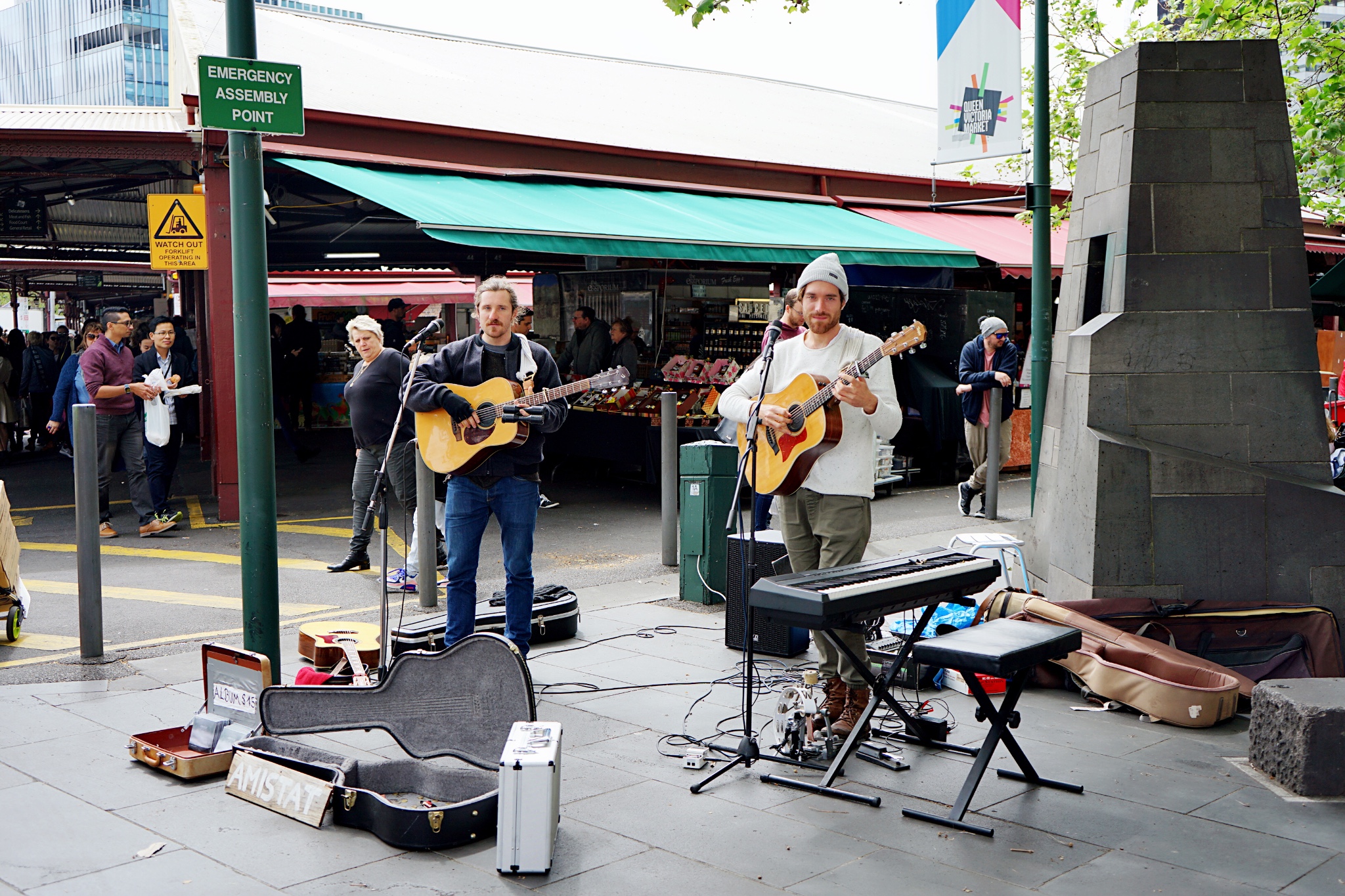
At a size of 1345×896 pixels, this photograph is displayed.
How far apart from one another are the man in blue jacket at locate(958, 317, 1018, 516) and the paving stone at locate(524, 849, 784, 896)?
314 inches

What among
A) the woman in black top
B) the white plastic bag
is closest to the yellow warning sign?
the white plastic bag

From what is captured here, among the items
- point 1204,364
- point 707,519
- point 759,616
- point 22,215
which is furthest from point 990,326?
point 22,215

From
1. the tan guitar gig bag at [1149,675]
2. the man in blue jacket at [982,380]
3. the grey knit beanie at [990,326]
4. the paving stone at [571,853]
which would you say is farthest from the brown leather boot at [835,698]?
the grey knit beanie at [990,326]

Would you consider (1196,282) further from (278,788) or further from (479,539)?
(278,788)

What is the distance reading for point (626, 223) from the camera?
12.1 m

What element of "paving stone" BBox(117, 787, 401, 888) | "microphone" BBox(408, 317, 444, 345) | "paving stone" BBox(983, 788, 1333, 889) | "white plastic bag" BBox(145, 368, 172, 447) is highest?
"microphone" BBox(408, 317, 444, 345)

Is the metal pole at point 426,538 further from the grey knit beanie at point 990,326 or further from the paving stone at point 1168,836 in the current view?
the grey knit beanie at point 990,326

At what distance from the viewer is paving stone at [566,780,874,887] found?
3.86 meters

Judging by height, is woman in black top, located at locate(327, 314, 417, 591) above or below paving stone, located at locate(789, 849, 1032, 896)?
above

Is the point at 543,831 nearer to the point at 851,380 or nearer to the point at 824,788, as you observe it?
the point at 824,788

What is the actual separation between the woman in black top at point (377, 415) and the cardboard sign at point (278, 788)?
146 inches

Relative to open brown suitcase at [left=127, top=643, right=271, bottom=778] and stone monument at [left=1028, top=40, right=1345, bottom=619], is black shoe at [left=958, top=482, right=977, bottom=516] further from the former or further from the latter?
open brown suitcase at [left=127, top=643, right=271, bottom=778]

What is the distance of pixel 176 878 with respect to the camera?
12.3 ft

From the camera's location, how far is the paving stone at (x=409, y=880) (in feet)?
12.0
